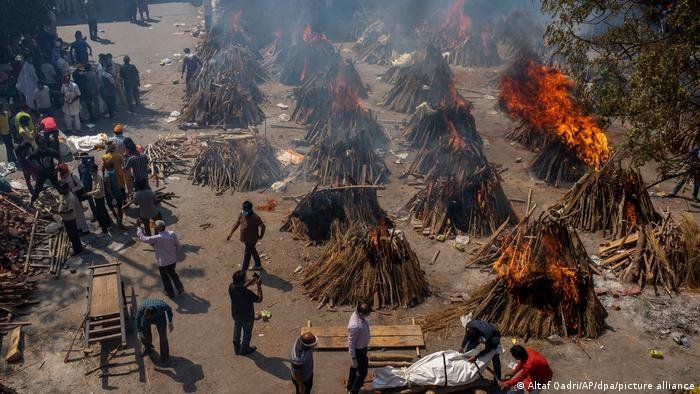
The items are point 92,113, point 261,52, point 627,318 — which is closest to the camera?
point 627,318

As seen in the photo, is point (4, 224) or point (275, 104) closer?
point (4, 224)

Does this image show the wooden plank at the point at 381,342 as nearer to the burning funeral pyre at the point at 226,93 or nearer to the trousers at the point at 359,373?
the trousers at the point at 359,373

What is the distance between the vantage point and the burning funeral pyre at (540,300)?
31.3 ft

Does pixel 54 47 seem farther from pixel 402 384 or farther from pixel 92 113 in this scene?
pixel 402 384

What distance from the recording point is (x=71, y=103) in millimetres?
16766

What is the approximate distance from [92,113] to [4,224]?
7.27 m

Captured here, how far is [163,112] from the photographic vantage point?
19.4 meters

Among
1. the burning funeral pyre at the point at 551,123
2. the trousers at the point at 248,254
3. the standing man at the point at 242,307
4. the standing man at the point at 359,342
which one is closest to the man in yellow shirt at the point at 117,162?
the trousers at the point at 248,254

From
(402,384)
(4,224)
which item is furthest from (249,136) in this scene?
(402,384)

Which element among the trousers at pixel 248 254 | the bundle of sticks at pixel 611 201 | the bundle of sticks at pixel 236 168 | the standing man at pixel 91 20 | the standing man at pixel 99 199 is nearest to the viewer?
the trousers at pixel 248 254

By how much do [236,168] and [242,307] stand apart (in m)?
6.72

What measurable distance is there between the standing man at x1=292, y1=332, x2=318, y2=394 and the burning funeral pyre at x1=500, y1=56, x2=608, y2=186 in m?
9.77

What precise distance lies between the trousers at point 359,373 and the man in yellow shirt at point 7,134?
38.4 ft

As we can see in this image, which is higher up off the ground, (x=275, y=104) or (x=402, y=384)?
(x=275, y=104)
